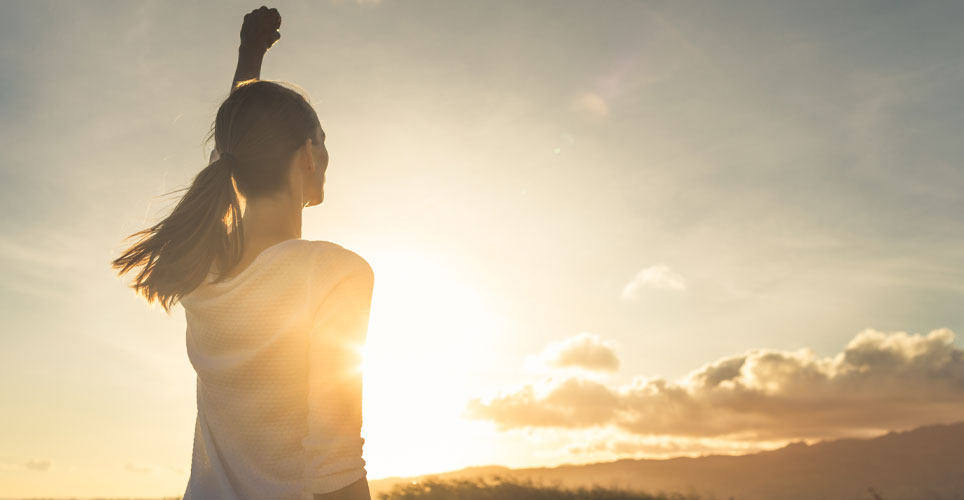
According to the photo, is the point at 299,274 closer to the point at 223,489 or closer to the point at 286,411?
the point at 286,411

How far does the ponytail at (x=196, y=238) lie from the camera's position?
2.39 m

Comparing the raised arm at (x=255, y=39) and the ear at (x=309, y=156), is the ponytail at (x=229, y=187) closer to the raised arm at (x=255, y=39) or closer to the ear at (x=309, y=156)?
the ear at (x=309, y=156)

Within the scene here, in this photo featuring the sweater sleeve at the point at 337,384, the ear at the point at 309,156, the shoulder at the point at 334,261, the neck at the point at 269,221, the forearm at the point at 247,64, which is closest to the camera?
the sweater sleeve at the point at 337,384

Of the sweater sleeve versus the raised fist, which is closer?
the sweater sleeve

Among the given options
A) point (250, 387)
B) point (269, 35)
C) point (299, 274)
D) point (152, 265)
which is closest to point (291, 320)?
point (299, 274)

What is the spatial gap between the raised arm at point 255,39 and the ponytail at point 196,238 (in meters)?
1.45

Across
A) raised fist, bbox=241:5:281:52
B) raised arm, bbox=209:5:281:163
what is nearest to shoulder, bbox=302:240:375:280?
raised arm, bbox=209:5:281:163

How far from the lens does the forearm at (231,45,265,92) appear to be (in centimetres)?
376

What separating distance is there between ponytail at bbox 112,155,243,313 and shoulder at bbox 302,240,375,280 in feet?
1.43

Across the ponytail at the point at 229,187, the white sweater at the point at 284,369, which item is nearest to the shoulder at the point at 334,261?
the white sweater at the point at 284,369

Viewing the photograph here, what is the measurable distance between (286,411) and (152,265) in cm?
92

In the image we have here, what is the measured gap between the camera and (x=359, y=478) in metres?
1.94

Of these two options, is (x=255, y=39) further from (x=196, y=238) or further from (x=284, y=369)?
(x=284, y=369)

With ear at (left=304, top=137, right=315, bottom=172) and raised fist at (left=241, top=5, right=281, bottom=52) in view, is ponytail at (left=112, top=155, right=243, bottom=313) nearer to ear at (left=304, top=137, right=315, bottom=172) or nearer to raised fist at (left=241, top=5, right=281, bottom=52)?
ear at (left=304, top=137, right=315, bottom=172)
